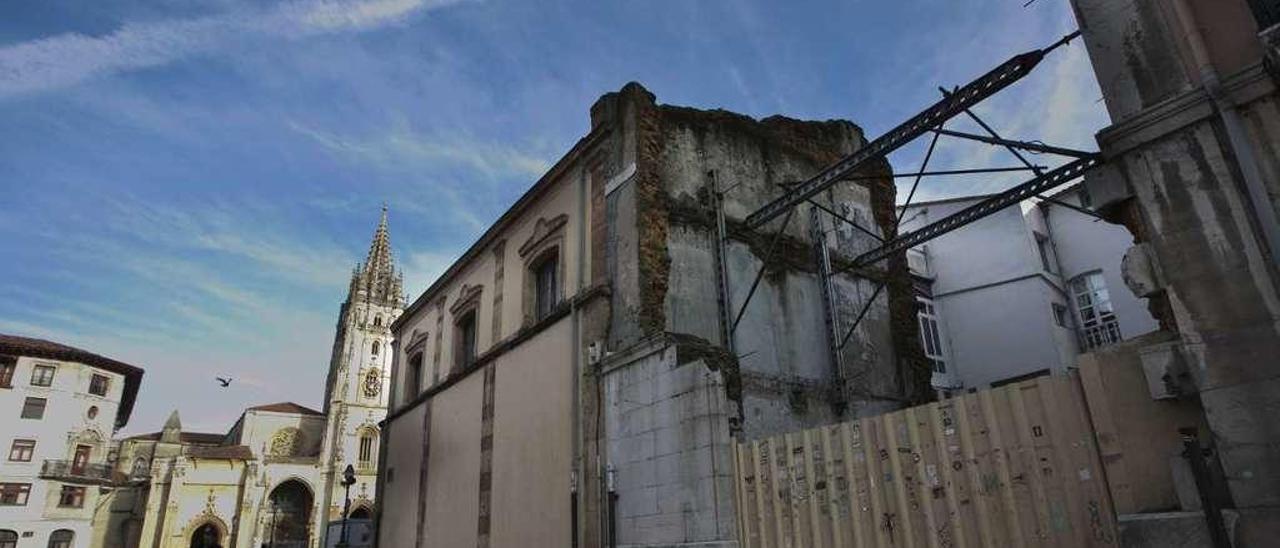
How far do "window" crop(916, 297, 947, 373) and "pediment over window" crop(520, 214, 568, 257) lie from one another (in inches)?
477

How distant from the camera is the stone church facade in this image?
45.3 m

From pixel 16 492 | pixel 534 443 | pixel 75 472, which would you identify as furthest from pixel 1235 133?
pixel 75 472

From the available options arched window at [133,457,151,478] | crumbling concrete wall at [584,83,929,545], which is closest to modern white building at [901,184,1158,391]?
crumbling concrete wall at [584,83,929,545]

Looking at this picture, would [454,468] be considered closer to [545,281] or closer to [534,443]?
[534,443]

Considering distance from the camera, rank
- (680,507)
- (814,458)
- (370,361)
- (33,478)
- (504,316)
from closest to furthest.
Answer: (814,458)
(680,507)
(504,316)
(33,478)
(370,361)

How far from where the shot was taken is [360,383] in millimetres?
60781

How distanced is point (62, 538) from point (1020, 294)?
50.2 m

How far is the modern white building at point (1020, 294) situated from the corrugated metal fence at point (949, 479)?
1446 centimetres

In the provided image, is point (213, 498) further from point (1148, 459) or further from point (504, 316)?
point (1148, 459)

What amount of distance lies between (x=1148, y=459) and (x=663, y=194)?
7.56m

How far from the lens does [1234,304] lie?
15.8ft

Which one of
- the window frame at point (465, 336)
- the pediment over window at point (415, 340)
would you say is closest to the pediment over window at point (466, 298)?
the window frame at point (465, 336)

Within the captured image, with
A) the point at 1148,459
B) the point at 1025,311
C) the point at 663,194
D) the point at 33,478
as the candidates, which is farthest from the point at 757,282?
the point at 33,478

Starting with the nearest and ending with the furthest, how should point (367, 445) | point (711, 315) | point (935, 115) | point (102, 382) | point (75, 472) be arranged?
point (935, 115) → point (711, 315) → point (75, 472) → point (102, 382) → point (367, 445)
